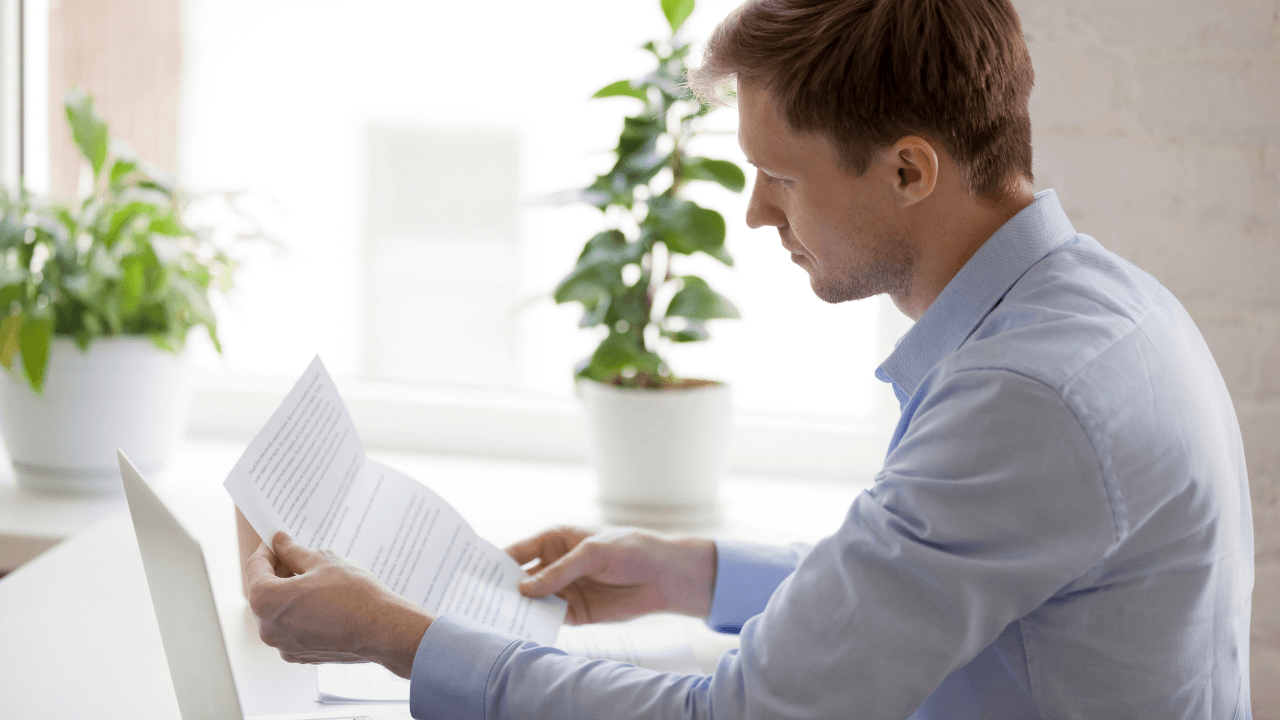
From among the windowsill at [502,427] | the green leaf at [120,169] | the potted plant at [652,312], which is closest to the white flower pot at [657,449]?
the potted plant at [652,312]

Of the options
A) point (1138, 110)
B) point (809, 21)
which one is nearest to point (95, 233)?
point (809, 21)

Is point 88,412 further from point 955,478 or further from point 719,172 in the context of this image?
point 955,478

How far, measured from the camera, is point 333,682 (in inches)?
32.4

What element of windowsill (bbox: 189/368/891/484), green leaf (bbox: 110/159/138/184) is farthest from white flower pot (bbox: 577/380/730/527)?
green leaf (bbox: 110/159/138/184)

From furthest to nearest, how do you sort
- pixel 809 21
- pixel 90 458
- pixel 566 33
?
pixel 566 33 → pixel 90 458 → pixel 809 21

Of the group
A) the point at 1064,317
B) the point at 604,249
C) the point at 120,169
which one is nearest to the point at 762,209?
the point at 1064,317

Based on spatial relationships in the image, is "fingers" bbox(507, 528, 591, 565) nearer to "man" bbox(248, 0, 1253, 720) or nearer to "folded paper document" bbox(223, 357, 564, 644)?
"folded paper document" bbox(223, 357, 564, 644)

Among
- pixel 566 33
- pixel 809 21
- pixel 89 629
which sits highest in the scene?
pixel 566 33

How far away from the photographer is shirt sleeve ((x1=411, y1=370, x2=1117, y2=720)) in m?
0.55

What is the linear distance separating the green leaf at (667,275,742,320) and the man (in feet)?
1.41

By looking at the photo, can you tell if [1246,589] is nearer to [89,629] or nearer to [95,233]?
[89,629]

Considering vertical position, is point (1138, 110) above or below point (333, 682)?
above

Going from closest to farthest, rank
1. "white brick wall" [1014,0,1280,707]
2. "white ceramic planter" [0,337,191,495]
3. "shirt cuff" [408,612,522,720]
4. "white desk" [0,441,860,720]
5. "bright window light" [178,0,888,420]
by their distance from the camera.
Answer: "shirt cuff" [408,612,522,720] → "white desk" [0,441,860,720] → "white brick wall" [1014,0,1280,707] → "white ceramic planter" [0,337,191,495] → "bright window light" [178,0,888,420]

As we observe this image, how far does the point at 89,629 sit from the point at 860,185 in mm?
762
